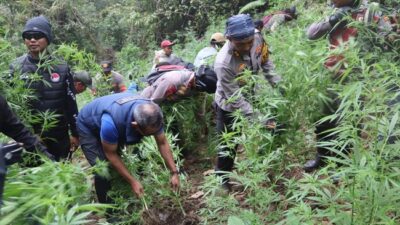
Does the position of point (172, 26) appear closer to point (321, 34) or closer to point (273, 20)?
point (273, 20)

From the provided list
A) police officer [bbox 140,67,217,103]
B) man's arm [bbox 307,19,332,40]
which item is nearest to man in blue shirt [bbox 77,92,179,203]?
police officer [bbox 140,67,217,103]

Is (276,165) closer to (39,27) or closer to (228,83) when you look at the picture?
(228,83)

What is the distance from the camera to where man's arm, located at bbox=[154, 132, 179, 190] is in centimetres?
372

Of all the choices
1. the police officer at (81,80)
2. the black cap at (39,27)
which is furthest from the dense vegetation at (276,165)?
the police officer at (81,80)

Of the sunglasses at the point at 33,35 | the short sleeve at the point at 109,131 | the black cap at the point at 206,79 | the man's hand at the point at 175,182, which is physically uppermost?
the sunglasses at the point at 33,35

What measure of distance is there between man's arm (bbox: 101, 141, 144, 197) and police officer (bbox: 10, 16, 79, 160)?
81 cm

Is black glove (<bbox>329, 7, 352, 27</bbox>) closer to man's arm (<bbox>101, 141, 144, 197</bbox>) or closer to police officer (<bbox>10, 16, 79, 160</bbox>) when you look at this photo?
man's arm (<bbox>101, 141, 144, 197</bbox>)

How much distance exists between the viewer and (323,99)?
3.30 m

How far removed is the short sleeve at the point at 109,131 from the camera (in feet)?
11.4

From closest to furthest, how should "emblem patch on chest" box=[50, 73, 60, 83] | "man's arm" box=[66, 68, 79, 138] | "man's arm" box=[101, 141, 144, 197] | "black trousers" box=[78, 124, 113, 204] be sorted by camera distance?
"man's arm" box=[101, 141, 144, 197], "black trousers" box=[78, 124, 113, 204], "emblem patch on chest" box=[50, 73, 60, 83], "man's arm" box=[66, 68, 79, 138]

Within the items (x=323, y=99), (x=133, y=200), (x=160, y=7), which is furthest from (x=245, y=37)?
(x=160, y=7)

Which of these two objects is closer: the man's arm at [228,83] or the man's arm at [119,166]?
the man's arm at [119,166]

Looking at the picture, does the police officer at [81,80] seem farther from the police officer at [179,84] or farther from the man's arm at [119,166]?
the man's arm at [119,166]

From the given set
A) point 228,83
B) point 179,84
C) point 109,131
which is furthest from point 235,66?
point 109,131
